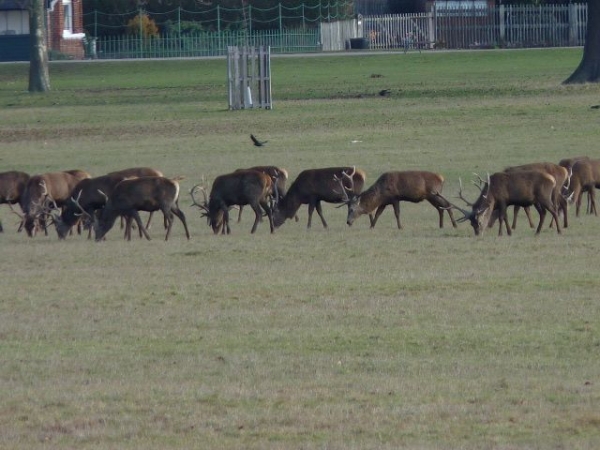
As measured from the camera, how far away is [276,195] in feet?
68.6

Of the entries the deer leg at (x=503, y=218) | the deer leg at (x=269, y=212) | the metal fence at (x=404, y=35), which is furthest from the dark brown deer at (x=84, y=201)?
the metal fence at (x=404, y=35)

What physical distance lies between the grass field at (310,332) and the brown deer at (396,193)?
0.36 meters

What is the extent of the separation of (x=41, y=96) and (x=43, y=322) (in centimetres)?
3728

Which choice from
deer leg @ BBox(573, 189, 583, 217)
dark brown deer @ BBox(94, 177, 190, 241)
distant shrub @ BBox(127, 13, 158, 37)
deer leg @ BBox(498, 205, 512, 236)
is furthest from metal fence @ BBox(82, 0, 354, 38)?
deer leg @ BBox(498, 205, 512, 236)

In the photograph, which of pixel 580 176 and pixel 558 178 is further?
A: pixel 580 176

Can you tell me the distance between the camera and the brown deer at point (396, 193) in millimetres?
19500

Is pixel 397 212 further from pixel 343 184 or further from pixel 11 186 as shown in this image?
pixel 11 186

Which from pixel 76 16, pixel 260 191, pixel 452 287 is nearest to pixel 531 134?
pixel 260 191

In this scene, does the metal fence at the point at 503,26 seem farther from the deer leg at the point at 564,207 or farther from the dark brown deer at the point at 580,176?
the deer leg at the point at 564,207

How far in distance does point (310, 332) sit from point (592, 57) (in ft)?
113

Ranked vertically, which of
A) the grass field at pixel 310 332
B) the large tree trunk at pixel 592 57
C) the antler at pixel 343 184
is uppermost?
the large tree trunk at pixel 592 57

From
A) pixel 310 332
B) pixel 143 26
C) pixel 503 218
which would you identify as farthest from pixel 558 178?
pixel 143 26

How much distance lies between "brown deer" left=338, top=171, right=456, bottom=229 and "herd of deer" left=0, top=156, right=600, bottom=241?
0.6 inches

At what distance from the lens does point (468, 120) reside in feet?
113
